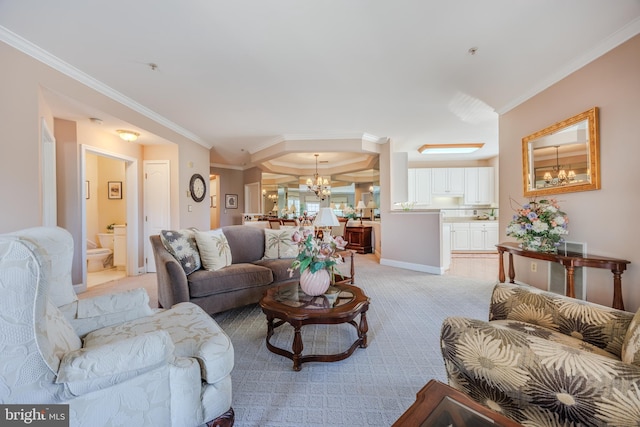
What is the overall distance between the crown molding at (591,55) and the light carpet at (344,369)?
2.67m

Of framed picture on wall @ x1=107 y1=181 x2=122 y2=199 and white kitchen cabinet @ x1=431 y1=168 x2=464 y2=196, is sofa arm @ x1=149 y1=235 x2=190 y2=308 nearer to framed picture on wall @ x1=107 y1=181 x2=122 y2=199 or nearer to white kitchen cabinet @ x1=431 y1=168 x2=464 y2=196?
framed picture on wall @ x1=107 y1=181 x2=122 y2=199

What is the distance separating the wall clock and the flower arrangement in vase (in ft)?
12.5

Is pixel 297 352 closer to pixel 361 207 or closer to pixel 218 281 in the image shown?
pixel 218 281

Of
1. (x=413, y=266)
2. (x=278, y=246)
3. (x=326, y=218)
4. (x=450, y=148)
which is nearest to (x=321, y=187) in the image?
(x=450, y=148)

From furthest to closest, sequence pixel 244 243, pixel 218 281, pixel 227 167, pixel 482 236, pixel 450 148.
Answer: pixel 227 167 → pixel 482 236 → pixel 450 148 → pixel 244 243 → pixel 218 281

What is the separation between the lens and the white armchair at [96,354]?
79 centimetres

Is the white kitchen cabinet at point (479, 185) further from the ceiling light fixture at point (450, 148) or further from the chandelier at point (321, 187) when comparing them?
the chandelier at point (321, 187)

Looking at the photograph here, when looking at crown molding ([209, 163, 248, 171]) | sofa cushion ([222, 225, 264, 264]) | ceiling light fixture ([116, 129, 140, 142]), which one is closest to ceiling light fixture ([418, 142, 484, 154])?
sofa cushion ([222, 225, 264, 264])

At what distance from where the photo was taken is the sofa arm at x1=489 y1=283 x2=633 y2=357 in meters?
1.21

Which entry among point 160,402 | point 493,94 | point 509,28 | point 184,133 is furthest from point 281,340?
point 184,133

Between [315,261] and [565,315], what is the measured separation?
151cm

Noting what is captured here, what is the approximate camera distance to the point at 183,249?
266 cm

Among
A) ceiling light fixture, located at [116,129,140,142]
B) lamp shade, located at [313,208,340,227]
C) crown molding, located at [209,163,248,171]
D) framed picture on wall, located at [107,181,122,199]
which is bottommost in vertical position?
lamp shade, located at [313,208,340,227]

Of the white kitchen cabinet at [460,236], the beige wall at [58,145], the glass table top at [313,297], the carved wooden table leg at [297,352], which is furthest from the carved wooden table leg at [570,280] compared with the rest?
the beige wall at [58,145]
